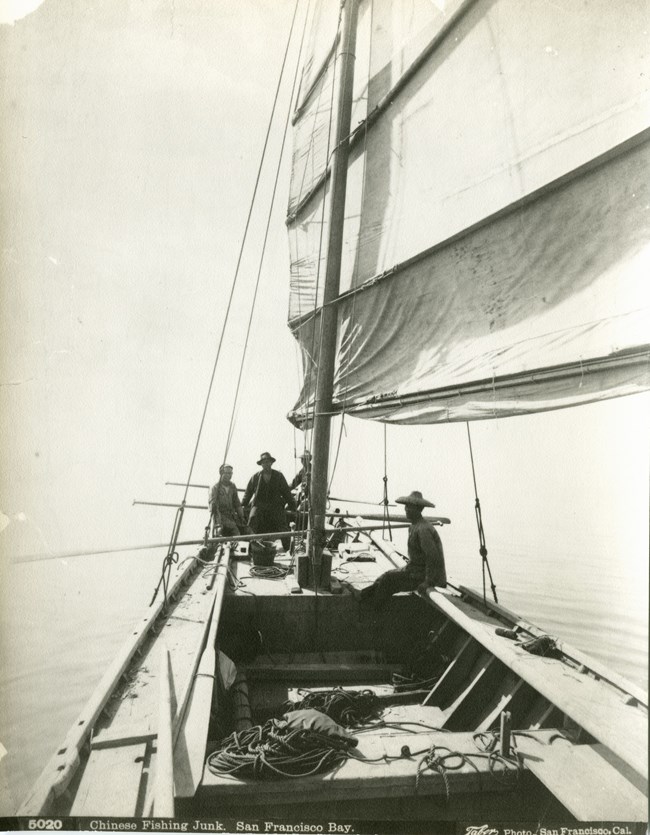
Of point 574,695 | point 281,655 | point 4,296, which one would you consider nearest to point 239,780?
point 574,695

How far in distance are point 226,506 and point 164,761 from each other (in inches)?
196

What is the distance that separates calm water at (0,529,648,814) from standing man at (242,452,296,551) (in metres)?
2.11

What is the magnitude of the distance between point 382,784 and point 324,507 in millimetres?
2566

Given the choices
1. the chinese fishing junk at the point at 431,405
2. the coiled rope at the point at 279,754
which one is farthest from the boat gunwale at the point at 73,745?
the coiled rope at the point at 279,754

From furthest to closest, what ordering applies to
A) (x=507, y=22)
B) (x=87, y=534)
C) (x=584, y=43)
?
(x=87, y=534) < (x=507, y=22) < (x=584, y=43)

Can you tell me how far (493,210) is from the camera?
3734mm

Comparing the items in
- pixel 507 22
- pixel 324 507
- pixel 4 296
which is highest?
pixel 507 22

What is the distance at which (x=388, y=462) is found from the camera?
240 inches

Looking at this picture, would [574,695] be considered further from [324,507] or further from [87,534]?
[87,534]

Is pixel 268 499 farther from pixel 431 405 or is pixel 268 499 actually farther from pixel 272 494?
pixel 431 405

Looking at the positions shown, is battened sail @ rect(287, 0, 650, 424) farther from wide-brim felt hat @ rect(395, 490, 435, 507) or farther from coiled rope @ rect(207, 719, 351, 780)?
coiled rope @ rect(207, 719, 351, 780)

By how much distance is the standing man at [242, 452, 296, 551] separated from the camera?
627 centimetres

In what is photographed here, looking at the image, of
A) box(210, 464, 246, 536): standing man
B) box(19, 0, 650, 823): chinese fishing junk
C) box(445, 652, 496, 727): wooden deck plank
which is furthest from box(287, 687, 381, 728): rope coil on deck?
box(210, 464, 246, 536): standing man

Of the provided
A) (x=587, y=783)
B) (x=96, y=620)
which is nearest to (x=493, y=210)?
(x=587, y=783)
